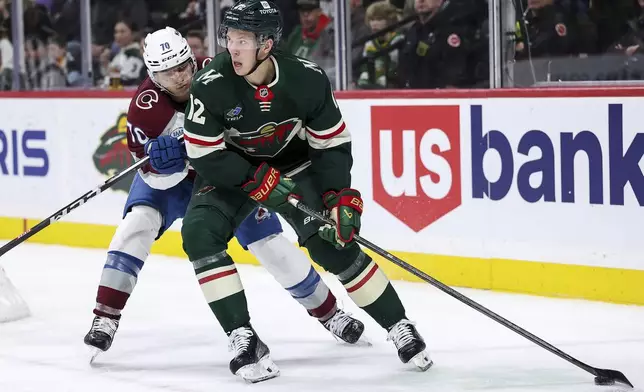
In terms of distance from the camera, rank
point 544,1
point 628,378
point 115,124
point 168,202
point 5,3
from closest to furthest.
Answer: point 628,378 → point 168,202 → point 544,1 → point 115,124 → point 5,3

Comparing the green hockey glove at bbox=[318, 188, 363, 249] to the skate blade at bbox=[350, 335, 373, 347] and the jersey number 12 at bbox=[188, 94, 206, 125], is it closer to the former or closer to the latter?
the jersey number 12 at bbox=[188, 94, 206, 125]

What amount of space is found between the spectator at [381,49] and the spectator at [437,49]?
51 mm

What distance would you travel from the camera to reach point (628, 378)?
3668mm

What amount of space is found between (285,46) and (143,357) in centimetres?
236

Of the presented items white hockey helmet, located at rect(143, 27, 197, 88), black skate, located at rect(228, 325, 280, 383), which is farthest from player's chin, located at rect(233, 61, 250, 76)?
black skate, located at rect(228, 325, 280, 383)

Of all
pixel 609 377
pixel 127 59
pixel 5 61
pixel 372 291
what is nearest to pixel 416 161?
pixel 372 291

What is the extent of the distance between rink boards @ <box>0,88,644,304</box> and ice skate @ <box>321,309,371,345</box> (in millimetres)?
1148

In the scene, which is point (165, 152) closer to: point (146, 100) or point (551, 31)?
point (146, 100)

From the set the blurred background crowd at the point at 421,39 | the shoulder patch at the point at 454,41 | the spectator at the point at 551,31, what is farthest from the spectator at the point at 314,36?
the spectator at the point at 551,31

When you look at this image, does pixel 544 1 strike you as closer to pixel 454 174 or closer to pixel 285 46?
pixel 454 174

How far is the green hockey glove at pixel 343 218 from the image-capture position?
11.9ft

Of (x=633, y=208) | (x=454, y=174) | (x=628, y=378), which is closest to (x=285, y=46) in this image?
(x=454, y=174)

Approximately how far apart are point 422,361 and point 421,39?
2205mm

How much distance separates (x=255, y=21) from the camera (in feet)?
11.8
